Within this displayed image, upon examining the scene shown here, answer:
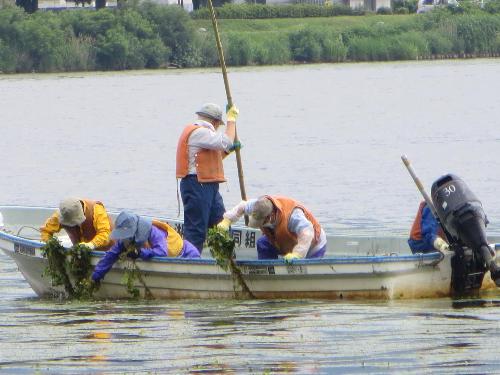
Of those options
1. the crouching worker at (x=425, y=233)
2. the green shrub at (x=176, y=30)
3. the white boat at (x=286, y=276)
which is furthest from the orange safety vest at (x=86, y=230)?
the green shrub at (x=176, y=30)

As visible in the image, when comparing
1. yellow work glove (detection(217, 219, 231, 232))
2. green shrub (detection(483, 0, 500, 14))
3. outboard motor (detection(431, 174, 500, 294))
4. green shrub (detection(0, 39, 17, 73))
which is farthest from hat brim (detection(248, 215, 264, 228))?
green shrub (detection(483, 0, 500, 14))

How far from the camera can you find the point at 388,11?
89.7m

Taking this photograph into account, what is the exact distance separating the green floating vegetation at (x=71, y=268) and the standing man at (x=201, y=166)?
39.8 inches

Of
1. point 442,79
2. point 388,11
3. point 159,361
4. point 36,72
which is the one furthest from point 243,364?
point 388,11

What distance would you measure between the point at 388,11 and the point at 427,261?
7872cm

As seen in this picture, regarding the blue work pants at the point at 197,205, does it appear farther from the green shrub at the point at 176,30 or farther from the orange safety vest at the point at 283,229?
the green shrub at the point at 176,30

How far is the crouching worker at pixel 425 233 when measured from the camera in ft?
40.5

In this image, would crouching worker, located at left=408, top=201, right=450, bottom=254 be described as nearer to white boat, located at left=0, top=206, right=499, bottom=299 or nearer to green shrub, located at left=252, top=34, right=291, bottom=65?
white boat, located at left=0, top=206, right=499, bottom=299

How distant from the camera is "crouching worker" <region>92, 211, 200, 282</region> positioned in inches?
493

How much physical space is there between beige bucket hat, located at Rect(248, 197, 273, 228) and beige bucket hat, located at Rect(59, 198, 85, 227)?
1556 millimetres

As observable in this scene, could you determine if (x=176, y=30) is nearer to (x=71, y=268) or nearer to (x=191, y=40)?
(x=191, y=40)

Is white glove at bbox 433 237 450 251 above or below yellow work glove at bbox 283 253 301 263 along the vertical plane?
above

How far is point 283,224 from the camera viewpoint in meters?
12.3

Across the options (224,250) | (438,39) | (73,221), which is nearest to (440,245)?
(224,250)
